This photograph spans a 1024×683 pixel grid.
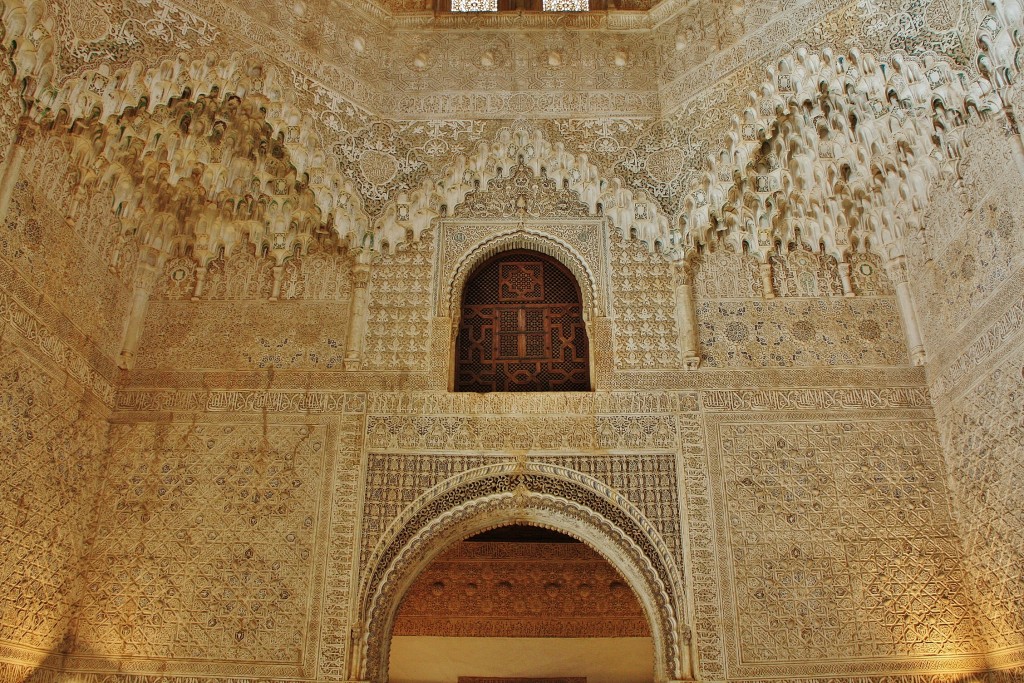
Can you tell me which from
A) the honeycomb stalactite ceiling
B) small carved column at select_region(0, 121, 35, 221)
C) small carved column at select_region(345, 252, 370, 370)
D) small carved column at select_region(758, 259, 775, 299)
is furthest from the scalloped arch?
small carved column at select_region(0, 121, 35, 221)

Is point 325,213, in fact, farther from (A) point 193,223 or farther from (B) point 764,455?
(B) point 764,455

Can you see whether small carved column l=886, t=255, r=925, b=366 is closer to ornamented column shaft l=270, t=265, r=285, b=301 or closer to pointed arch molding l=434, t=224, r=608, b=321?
pointed arch molding l=434, t=224, r=608, b=321

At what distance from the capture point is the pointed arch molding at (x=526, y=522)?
551 centimetres

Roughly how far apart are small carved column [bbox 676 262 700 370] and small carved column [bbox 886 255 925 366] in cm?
146

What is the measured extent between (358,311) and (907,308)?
3990mm

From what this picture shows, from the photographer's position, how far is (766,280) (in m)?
6.46

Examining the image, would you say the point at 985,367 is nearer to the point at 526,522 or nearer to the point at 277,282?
the point at 526,522

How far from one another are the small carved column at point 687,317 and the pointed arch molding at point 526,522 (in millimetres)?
1149

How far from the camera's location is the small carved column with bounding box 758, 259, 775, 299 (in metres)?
6.43

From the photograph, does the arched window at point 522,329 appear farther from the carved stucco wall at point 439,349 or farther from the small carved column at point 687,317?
the small carved column at point 687,317

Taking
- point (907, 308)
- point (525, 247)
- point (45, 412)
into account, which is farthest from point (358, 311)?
point (907, 308)

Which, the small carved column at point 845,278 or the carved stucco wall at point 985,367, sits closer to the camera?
the carved stucco wall at point 985,367

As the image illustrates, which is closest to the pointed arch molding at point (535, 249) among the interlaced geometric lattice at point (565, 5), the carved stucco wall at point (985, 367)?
the interlaced geometric lattice at point (565, 5)

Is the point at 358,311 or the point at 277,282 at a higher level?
the point at 277,282
